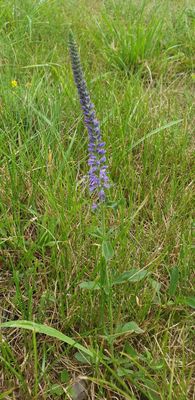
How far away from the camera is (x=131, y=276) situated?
59.8 inches

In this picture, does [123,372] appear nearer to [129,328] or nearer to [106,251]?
[129,328]

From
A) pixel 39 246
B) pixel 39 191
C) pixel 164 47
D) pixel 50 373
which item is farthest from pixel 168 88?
pixel 50 373

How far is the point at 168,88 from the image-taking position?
276 cm

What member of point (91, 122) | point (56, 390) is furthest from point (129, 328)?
point (91, 122)

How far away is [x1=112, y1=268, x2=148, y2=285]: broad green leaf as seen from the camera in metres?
1.51

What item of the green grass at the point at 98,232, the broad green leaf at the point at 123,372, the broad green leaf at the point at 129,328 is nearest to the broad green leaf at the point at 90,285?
the green grass at the point at 98,232

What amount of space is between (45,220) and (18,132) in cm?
56

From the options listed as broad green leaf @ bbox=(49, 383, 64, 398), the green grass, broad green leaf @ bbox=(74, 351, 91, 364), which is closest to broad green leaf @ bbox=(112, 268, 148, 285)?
the green grass

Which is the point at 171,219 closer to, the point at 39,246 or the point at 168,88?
the point at 39,246

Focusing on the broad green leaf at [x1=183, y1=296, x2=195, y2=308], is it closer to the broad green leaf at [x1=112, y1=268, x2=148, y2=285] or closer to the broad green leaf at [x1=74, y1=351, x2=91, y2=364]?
→ the broad green leaf at [x1=112, y1=268, x2=148, y2=285]

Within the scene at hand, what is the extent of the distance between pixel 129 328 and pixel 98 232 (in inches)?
13.1

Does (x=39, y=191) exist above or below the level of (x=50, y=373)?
above

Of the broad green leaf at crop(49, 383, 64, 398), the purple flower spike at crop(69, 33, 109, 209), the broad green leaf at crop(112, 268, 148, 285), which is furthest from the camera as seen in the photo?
the broad green leaf at crop(112, 268, 148, 285)

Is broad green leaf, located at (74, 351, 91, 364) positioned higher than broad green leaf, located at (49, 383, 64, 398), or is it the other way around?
broad green leaf, located at (74, 351, 91, 364)
